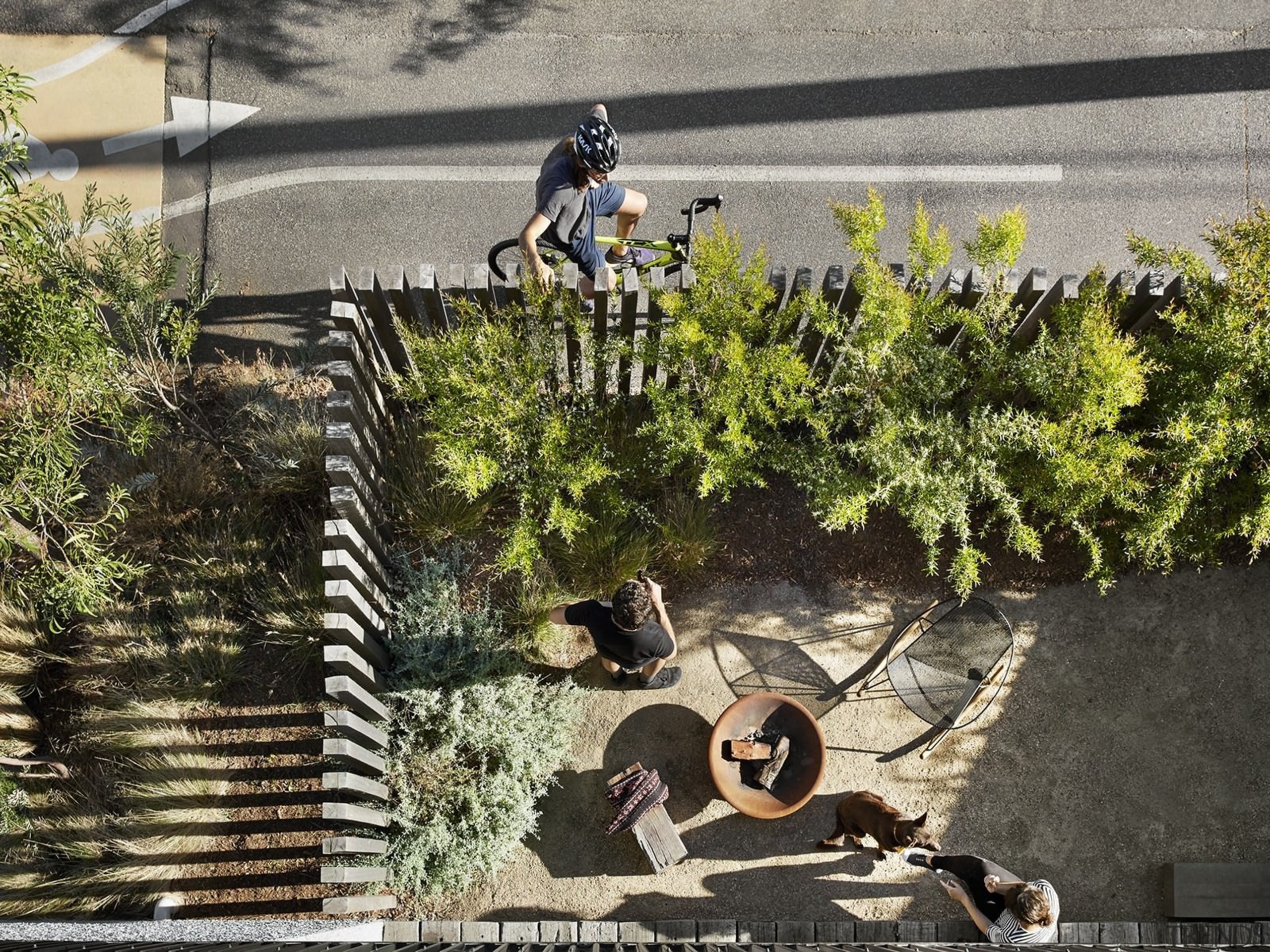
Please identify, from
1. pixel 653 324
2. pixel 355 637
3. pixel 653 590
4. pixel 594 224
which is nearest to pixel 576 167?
pixel 594 224

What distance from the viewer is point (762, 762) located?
5160 mm

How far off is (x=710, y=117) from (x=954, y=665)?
14.3ft

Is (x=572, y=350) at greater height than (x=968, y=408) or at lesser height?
greater

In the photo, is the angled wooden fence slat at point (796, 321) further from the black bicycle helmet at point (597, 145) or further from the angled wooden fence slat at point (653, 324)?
the black bicycle helmet at point (597, 145)

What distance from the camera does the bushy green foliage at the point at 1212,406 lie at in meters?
4.83

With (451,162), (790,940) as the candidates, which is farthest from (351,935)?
(451,162)

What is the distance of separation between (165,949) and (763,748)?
10.5ft

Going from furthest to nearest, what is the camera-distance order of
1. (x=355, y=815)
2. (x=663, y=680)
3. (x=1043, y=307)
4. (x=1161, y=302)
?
(x=663, y=680)
(x=1043, y=307)
(x=1161, y=302)
(x=355, y=815)

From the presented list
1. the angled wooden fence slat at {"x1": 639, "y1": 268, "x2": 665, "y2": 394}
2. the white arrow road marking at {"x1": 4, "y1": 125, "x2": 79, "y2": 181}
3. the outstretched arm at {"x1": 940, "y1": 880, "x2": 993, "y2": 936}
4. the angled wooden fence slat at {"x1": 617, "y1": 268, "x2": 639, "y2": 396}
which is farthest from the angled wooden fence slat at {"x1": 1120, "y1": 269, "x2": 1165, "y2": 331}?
the white arrow road marking at {"x1": 4, "y1": 125, "x2": 79, "y2": 181}

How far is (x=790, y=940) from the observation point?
4957mm

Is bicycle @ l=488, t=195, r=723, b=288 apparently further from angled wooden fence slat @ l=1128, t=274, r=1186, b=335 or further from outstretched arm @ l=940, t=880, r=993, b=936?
outstretched arm @ l=940, t=880, r=993, b=936

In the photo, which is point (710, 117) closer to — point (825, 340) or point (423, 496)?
point (825, 340)

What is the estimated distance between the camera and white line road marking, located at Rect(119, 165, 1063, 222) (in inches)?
257

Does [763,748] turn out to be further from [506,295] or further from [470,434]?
[506,295]
